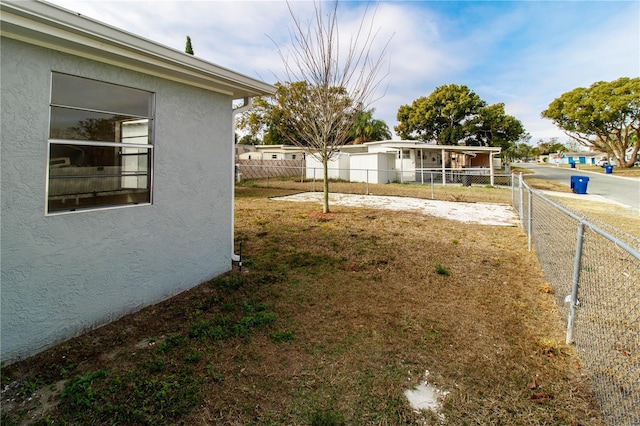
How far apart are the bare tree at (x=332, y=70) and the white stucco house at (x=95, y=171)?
4.86m

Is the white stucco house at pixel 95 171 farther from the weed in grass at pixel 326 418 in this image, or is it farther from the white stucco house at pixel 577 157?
the white stucco house at pixel 577 157

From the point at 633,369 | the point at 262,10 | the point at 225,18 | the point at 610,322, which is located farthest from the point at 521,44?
the point at 633,369

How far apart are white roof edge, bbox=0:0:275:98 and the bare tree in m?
5.02

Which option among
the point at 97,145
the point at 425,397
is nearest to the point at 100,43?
the point at 97,145

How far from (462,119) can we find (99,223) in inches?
1434

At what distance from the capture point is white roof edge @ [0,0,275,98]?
2.32 metres

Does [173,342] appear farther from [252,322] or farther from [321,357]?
[321,357]

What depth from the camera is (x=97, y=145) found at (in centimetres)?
310

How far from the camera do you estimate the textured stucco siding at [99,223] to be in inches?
98.8

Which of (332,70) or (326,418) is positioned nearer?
(326,418)

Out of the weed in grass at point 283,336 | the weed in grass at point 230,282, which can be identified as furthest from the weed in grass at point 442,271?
the weed in grass at point 230,282

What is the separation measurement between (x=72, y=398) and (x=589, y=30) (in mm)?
13338

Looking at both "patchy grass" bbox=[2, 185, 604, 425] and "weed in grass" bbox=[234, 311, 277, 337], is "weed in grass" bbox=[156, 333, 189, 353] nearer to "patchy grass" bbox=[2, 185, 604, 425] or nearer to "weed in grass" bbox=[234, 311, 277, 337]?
"patchy grass" bbox=[2, 185, 604, 425]

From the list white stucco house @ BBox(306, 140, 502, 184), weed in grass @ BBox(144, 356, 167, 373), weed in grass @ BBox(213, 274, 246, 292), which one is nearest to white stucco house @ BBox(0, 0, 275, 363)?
weed in grass @ BBox(213, 274, 246, 292)
